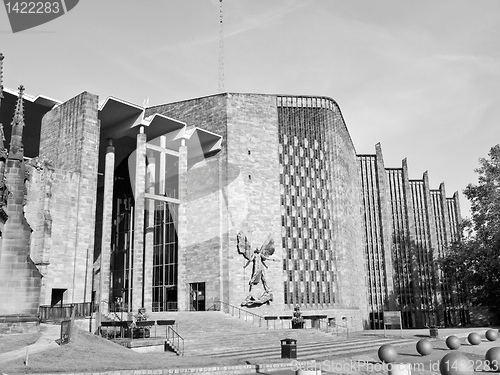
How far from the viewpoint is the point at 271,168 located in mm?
50156

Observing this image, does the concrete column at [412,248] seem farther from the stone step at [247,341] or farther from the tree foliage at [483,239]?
the stone step at [247,341]

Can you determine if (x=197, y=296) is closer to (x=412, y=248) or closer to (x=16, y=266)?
(x=16, y=266)

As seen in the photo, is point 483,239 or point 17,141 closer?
point 17,141

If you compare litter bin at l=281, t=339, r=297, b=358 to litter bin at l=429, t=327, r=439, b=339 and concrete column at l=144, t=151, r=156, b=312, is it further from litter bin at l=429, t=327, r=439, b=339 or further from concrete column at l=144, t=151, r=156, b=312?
concrete column at l=144, t=151, r=156, b=312

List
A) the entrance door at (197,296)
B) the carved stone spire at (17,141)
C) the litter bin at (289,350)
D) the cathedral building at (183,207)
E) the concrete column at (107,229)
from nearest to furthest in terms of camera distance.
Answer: the litter bin at (289,350)
the carved stone spire at (17,141)
the cathedral building at (183,207)
the concrete column at (107,229)
the entrance door at (197,296)

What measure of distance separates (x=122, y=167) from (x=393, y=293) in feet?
145

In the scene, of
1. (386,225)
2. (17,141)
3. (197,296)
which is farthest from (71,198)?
(386,225)

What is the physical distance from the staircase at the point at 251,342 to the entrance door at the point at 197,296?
792 cm

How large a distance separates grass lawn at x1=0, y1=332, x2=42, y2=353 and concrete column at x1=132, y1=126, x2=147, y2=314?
55.1 feet

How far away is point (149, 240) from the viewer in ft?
140

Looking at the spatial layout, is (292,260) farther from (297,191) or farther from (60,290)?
(60,290)

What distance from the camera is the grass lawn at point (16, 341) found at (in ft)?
59.3

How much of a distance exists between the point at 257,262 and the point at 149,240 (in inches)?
402

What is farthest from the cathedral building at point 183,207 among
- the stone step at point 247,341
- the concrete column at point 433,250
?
the concrete column at point 433,250
